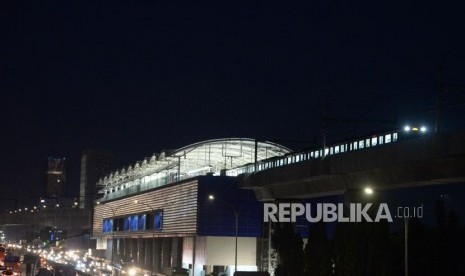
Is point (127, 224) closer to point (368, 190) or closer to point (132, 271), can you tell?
point (132, 271)

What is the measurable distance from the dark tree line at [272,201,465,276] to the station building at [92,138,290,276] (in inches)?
A: 450

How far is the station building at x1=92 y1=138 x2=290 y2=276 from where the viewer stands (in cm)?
8619

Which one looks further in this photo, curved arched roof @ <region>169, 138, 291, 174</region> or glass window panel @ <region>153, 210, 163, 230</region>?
glass window panel @ <region>153, 210, 163, 230</region>

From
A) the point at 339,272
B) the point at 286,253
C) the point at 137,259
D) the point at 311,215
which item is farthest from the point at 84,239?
the point at 339,272

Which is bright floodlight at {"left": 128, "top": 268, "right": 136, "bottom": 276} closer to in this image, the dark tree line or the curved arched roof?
the curved arched roof

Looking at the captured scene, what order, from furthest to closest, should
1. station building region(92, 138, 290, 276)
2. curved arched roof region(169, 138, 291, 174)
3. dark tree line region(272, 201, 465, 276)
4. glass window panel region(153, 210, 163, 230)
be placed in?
glass window panel region(153, 210, 163, 230), curved arched roof region(169, 138, 291, 174), station building region(92, 138, 290, 276), dark tree line region(272, 201, 465, 276)

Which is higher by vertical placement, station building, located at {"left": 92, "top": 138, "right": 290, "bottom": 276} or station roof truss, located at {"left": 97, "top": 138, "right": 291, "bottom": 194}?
station roof truss, located at {"left": 97, "top": 138, "right": 291, "bottom": 194}

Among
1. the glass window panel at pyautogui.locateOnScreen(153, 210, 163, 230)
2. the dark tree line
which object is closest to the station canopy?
the glass window panel at pyautogui.locateOnScreen(153, 210, 163, 230)

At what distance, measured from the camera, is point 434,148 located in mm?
49594

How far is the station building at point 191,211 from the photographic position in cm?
8619

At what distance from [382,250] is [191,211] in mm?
41497

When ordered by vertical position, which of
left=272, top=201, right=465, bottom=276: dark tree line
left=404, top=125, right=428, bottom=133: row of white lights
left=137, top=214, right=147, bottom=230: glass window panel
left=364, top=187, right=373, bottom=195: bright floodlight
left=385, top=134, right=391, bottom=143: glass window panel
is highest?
left=404, top=125, right=428, bottom=133: row of white lights

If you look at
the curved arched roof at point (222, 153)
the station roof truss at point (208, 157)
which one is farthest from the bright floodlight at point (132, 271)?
the curved arched roof at point (222, 153)

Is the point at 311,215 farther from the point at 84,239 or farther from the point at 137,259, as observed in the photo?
the point at 84,239
